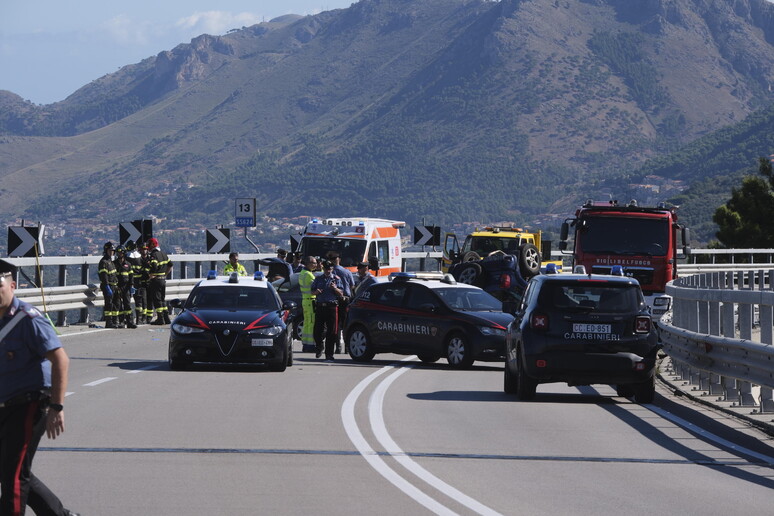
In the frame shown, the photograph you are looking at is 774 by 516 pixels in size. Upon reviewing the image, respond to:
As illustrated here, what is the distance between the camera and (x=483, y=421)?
568 inches

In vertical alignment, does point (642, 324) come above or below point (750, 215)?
below

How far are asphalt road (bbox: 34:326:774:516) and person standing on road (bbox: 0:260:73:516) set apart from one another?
167cm

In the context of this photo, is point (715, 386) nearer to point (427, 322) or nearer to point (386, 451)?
point (386, 451)

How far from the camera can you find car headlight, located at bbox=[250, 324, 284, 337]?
66.0 ft

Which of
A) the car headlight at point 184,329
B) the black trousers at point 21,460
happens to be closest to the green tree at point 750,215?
the car headlight at point 184,329

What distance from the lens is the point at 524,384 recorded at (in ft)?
54.6

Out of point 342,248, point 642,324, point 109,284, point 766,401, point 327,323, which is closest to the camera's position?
point 766,401

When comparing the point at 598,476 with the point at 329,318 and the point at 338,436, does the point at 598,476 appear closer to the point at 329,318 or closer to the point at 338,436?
the point at 338,436

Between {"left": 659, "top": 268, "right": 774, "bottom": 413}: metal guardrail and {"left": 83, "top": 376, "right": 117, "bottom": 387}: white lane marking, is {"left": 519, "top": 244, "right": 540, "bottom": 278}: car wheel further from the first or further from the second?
{"left": 83, "top": 376, "right": 117, "bottom": 387}: white lane marking

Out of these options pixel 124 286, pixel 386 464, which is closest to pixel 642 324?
pixel 386 464

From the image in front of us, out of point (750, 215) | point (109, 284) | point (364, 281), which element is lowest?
point (109, 284)

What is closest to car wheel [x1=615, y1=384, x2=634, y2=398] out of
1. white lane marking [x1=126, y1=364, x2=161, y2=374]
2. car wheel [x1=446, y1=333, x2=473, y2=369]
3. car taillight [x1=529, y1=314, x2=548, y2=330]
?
car taillight [x1=529, y1=314, x2=548, y2=330]

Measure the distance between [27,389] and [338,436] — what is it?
5999 mm

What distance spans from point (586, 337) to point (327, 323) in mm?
8074
